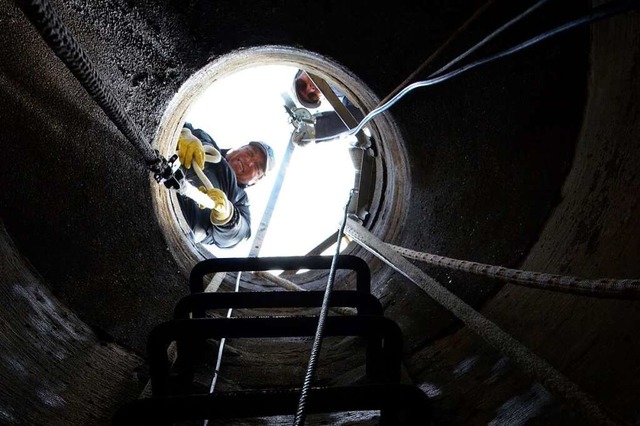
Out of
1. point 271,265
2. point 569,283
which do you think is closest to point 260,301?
point 271,265

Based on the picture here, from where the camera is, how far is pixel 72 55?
1.45 m

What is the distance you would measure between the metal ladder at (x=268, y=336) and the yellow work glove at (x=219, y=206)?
9.86 ft

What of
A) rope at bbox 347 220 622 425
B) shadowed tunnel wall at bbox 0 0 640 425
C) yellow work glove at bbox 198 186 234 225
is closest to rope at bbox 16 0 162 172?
shadowed tunnel wall at bbox 0 0 640 425

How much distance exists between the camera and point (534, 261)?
2232 millimetres

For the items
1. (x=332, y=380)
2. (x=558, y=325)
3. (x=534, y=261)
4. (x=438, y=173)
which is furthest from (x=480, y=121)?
(x=332, y=380)

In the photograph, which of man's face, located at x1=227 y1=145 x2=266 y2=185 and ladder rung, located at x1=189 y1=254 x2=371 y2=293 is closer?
ladder rung, located at x1=189 y1=254 x2=371 y2=293

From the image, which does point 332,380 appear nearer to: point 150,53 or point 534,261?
point 534,261

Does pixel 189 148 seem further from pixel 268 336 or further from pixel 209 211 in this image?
pixel 268 336

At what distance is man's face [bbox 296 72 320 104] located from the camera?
265 inches

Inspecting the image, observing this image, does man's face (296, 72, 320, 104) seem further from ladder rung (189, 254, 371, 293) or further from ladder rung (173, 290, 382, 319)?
ladder rung (173, 290, 382, 319)

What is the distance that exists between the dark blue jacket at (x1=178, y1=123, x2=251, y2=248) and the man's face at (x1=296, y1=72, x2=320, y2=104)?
4.76ft

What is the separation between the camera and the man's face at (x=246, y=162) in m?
7.82

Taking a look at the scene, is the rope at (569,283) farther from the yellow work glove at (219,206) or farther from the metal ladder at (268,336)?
the yellow work glove at (219,206)

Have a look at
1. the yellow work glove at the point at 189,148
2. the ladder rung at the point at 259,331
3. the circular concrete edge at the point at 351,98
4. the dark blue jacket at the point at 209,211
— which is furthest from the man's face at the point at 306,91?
the ladder rung at the point at 259,331
